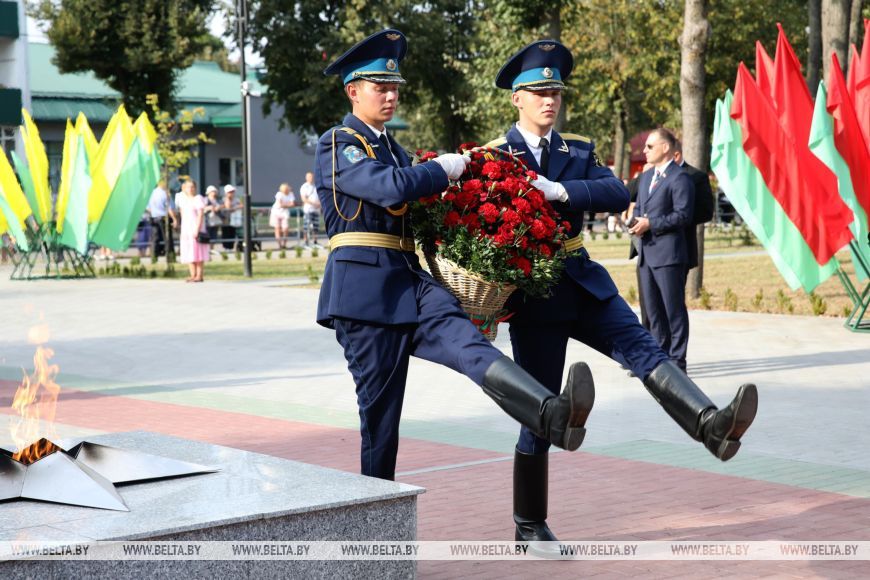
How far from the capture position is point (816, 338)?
1346 centimetres

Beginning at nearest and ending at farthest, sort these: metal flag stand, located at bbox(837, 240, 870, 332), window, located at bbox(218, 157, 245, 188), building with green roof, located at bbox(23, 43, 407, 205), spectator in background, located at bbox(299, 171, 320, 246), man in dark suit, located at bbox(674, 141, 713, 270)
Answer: man in dark suit, located at bbox(674, 141, 713, 270), metal flag stand, located at bbox(837, 240, 870, 332), spectator in background, located at bbox(299, 171, 320, 246), building with green roof, located at bbox(23, 43, 407, 205), window, located at bbox(218, 157, 245, 188)

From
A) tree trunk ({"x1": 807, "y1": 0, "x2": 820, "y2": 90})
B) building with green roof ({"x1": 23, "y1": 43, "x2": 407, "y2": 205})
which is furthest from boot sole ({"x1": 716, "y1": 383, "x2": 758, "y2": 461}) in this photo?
building with green roof ({"x1": 23, "y1": 43, "x2": 407, "y2": 205})

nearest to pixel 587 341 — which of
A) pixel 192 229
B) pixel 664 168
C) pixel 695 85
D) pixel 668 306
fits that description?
pixel 668 306

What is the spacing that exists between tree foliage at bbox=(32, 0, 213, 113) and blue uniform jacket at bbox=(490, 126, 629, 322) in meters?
37.5

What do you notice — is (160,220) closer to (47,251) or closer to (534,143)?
(47,251)

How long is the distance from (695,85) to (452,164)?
44.5ft

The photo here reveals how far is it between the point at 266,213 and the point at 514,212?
38.8 meters

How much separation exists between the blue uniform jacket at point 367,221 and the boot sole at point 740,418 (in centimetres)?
124

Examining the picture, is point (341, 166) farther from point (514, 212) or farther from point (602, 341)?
point (602, 341)

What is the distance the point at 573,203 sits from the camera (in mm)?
5195

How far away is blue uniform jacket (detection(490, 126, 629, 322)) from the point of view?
16.9ft

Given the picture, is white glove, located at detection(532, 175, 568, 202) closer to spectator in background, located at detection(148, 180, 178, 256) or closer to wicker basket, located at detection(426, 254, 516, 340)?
wicker basket, located at detection(426, 254, 516, 340)

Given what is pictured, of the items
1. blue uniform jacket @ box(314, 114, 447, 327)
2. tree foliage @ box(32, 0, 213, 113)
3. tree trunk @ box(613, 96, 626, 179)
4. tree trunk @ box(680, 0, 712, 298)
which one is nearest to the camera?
blue uniform jacket @ box(314, 114, 447, 327)

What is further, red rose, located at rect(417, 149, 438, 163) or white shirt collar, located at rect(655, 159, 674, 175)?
white shirt collar, located at rect(655, 159, 674, 175)
